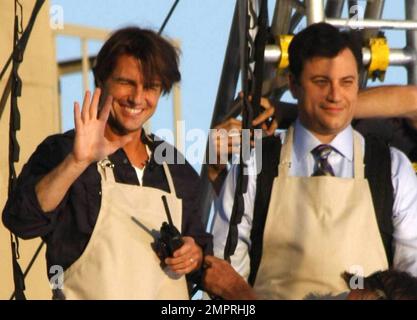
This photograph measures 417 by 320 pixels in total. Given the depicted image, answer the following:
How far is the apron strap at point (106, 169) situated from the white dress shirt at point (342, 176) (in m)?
0.37

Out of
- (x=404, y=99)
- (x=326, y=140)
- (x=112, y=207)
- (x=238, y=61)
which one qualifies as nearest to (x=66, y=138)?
(x=112, y=207)

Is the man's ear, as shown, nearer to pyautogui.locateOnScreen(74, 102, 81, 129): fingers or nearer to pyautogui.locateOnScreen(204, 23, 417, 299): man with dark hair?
pyautogui.locateOnScreen(204, 23, 417, 299): man with dark hair

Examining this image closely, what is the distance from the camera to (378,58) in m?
5.64

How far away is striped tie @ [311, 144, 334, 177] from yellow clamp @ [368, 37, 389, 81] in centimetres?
68

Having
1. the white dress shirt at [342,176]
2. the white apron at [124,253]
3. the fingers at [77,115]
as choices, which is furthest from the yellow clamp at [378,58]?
the fingers at [77,115]

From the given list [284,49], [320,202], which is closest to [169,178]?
[320,202]

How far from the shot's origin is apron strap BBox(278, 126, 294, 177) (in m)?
5.01

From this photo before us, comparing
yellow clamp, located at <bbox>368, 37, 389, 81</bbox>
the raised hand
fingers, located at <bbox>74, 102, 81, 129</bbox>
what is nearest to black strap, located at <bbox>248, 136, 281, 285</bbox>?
the raised hand

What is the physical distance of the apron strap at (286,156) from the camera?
16.4ft

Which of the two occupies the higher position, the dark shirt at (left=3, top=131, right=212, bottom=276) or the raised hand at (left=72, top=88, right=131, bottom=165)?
the raised hand at (left=72, top=88, right=131, bottom=165)

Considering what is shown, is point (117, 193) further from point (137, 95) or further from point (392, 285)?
point (392, 285)

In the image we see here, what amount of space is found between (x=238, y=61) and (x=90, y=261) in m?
1.67

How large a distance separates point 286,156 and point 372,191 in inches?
9.4
